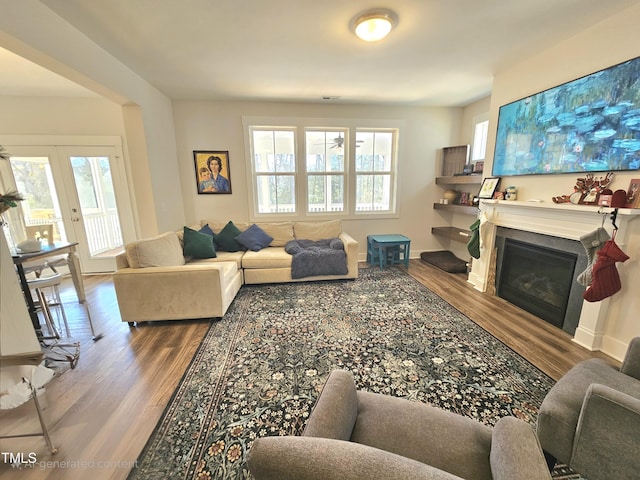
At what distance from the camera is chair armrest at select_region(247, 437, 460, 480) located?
23.5 inches

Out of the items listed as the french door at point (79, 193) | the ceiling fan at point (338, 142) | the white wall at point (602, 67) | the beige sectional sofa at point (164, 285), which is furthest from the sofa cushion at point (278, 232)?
the white wall at point (602, 67)

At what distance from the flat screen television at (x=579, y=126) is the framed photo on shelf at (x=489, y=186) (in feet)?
0.65

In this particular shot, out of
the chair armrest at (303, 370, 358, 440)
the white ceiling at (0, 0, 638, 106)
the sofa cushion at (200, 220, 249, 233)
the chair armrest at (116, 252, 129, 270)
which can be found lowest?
the chair armrest at (303, 370, 358, 440)

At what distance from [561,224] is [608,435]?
6.67ft

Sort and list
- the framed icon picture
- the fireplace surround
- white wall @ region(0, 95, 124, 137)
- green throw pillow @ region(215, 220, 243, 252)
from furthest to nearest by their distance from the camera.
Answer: the framed icon picture < green throw pillow @ region(215, 220, 243, 252) < white wall @ region(0, 95, 124, 137) < the fireplace surround

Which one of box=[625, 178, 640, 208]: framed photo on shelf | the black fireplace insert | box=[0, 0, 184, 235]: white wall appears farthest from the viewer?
the black fireplace insert

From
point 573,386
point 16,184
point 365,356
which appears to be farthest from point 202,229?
point 573,386

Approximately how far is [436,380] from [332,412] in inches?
48.6

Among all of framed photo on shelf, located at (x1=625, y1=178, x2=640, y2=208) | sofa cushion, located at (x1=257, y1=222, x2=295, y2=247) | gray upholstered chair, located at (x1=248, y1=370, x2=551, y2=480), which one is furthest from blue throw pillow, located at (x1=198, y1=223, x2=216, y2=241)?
framed photo on shelf, located at (x1=625, y1=178, x2=640, y2=208)

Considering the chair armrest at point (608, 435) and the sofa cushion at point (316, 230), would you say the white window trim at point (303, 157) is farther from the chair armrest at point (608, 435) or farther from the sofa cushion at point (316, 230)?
the chair armrest at point (608, 435)

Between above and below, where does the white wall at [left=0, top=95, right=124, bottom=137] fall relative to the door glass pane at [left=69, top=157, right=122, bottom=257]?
above

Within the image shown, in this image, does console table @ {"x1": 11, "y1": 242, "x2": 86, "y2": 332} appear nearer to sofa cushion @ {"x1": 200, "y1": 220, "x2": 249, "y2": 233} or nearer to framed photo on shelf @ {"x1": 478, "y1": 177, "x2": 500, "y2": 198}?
sofa cushion @ {"x1": 200, "y1": 220, "x2": 249, "y2": 233}

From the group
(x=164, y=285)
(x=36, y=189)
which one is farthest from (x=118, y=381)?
(x=36, y=189)

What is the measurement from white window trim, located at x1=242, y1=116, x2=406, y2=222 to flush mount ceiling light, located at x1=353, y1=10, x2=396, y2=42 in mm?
2176
